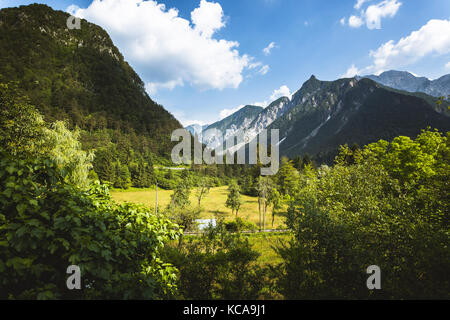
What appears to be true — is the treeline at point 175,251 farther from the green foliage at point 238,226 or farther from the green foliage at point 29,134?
the green foliage at point 238,226

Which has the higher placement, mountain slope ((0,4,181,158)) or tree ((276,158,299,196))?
mountain slope ((0,4,181,158))

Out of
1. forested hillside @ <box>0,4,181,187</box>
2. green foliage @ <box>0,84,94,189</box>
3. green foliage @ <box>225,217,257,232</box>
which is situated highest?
forested hillside @ <box>0,4,181,187</box>

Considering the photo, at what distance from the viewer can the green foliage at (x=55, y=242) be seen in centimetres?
252

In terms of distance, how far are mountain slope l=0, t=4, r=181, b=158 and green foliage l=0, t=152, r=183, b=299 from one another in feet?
323

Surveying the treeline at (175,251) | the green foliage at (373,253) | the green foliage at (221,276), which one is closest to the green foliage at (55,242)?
the treeline at (175,251)

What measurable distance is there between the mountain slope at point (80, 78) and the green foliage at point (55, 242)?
98522 millimetres

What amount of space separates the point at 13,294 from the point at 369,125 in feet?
803

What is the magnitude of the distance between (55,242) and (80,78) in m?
184

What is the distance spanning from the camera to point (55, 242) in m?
2.81

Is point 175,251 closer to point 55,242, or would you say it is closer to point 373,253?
point 55,242

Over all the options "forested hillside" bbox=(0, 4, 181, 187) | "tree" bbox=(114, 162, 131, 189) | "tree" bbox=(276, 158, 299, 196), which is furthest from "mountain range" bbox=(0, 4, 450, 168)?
"tree" bbox=(276, 158, 299, 196)

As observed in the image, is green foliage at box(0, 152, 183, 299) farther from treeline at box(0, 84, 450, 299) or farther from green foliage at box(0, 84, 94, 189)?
green foliage at box(0, 84, 94, 189)

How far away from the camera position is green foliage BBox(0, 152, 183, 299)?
252 cm

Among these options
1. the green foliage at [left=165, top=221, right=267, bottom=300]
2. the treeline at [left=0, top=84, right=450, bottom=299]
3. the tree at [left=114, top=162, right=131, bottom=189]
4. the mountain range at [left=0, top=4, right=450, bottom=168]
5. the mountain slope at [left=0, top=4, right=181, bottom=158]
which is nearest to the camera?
the treeline at [left=0, top=84, right=450, bottom=299]
